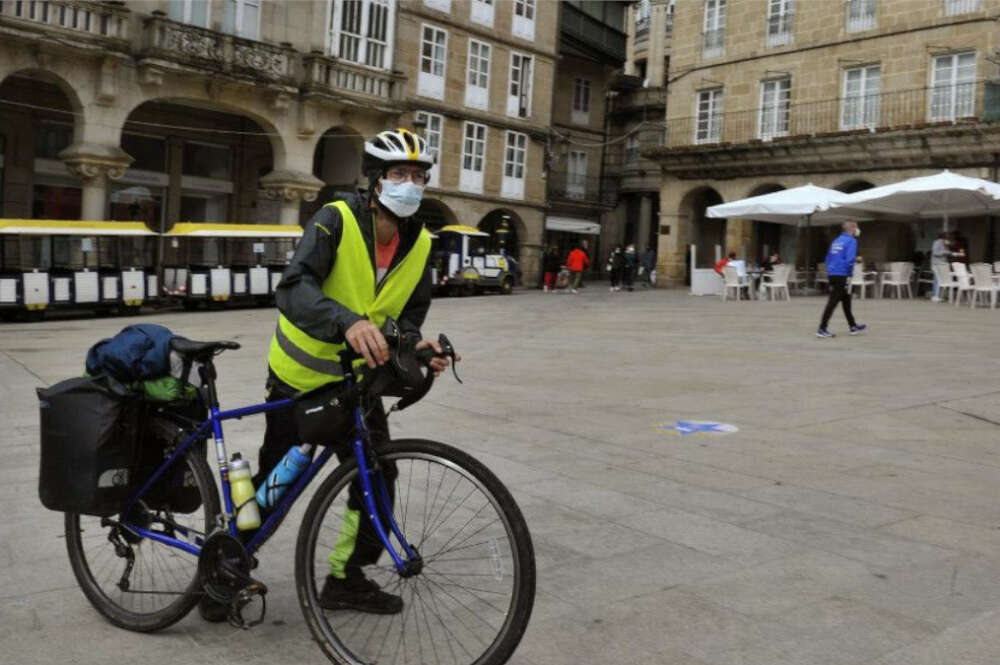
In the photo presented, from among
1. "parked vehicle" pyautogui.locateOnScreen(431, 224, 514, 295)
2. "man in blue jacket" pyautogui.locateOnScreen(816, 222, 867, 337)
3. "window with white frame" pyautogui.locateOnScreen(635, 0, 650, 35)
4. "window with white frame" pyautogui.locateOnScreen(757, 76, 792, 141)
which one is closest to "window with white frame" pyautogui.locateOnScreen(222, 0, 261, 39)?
"parked vehicle" pyautogui.locateOnScreen(431, 224, 514, 295)

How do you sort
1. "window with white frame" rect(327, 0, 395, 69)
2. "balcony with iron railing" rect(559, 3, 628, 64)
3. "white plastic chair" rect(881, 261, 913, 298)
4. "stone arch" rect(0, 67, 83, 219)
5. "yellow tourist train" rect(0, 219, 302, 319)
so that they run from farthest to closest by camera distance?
"balcony with iron railing" rect(559, 3, 628, 64) < "window with white frame" rect(327, 0, 395, 69) < "stone arch" rect(0, 67, 83, 219) < "white plastic chair" rect(881, 261, 913, 298) < "yellow tourist train" rect(0, 219, 302, 319)

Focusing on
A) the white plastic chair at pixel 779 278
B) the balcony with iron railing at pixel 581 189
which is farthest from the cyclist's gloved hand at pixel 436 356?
the balcony with iron railing at pixel 581 189

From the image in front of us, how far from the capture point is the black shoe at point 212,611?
3.37 m

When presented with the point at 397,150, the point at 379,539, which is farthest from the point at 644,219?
the point at 379,539

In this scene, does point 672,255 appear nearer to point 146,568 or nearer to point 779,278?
point 779,278

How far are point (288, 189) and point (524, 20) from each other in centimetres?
1322

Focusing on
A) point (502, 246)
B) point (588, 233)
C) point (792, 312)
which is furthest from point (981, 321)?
point (588, 233)

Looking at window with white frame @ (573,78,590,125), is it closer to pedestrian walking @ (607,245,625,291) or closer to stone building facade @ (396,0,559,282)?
stone building facade @ (396,0,559,282)

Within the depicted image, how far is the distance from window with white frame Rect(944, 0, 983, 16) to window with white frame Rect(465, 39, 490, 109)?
15.0 m

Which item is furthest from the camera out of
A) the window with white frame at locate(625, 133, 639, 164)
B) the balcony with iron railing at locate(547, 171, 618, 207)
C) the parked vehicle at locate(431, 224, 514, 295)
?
the window with white frame at locate(625, 133, 639, 164)

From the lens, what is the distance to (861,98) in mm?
29156

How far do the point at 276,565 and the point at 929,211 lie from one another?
2283 cm

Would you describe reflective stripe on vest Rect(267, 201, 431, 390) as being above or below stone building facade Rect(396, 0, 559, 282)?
below

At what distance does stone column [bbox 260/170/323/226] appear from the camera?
1091 inches
